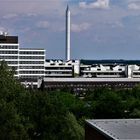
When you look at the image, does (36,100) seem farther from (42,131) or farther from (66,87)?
(66,87)

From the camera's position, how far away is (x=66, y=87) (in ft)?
481

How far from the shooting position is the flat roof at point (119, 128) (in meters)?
26.3

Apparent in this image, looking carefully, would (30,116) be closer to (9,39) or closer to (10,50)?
(10,50)

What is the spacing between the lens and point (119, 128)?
28.9 metres

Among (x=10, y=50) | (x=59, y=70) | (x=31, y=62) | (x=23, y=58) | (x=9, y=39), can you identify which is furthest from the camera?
(x=59, y=70)

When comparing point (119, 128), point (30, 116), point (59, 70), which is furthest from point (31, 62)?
point (119, 128)

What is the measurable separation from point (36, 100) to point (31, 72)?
114 meters

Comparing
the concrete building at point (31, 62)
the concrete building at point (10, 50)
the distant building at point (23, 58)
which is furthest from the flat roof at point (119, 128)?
the concrete building at point (31, 62)

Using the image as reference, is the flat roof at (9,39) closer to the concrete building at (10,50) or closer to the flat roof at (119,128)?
the concrete building at (10,50)

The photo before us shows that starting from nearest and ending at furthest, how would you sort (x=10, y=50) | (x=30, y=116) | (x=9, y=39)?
(x=30, y=116) < (x=10, y=50) < (x=9, y=39)

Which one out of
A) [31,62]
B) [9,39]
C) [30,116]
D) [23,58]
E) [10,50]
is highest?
[9,39]

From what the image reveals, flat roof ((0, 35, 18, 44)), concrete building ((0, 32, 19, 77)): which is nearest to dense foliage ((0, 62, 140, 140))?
concrete building ((0, 32, 19, 77))

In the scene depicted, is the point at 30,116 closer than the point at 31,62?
Yes

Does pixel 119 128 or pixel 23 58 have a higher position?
pixel 23 58
